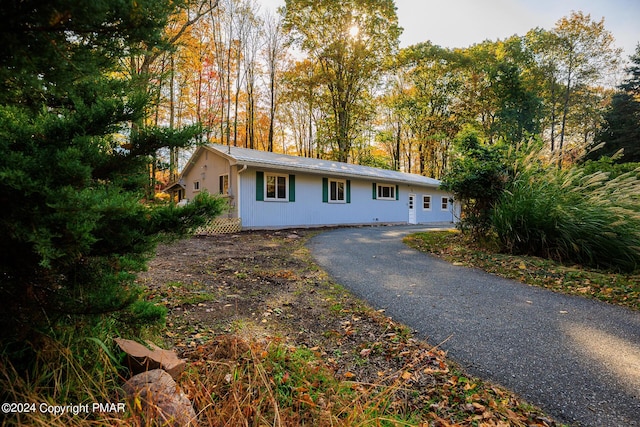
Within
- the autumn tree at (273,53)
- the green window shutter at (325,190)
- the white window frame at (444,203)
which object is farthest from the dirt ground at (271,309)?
the autumn tree at (273,53)

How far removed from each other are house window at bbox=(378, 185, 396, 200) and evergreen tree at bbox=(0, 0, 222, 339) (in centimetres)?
1578

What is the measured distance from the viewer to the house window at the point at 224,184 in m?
12.3

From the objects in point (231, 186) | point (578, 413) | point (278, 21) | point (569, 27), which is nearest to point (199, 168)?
point (231, 186)

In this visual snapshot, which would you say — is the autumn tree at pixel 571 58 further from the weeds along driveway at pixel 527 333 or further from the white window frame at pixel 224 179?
the white window frame at pixel 224 179

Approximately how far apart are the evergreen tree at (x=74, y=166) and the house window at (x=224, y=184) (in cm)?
1061

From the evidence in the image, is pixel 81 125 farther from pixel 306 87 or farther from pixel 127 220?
pixel 306 87

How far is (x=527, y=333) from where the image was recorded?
10.3ft

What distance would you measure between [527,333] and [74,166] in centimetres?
415

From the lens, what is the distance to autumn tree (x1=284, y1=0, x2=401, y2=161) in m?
19.7

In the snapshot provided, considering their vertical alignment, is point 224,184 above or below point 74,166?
above

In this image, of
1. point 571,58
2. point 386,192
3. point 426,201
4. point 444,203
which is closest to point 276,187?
point 386,192

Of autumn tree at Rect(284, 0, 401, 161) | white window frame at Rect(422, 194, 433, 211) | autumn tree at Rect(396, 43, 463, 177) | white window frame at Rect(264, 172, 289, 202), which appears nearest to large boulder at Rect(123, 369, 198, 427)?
white window frame at Rect(264, 172, 289, 202)

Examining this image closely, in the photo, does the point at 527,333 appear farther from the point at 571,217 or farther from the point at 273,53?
the point at 273,53

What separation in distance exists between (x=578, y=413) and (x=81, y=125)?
3.62 metres
